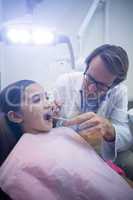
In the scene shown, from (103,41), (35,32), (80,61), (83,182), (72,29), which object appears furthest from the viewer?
(103,41)

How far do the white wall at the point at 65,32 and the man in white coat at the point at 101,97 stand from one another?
1.24 ft

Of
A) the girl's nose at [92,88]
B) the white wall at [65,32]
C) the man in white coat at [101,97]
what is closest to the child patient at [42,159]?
the man in white coat at [101,97]

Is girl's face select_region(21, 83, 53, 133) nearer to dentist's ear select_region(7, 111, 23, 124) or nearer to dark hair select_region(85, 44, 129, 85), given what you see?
dentist's ear select_region(7, 111, 23, 124)

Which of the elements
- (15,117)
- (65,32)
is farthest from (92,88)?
(65,32)

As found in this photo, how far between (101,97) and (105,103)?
37 millimetres

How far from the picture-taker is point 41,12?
176 cm

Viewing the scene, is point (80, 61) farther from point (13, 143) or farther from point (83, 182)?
point (83, 182)

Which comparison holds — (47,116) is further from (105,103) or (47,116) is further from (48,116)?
(105,103)

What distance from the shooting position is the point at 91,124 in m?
1.06

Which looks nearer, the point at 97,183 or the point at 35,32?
Result: the point at 97,183

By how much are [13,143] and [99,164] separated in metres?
0.35

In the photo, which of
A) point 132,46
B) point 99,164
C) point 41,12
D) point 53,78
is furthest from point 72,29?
point 99,164

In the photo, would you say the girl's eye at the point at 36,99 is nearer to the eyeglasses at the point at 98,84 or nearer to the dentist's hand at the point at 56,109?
the dentist's hand at the point at 56,109

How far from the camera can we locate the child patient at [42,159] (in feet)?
2.94
